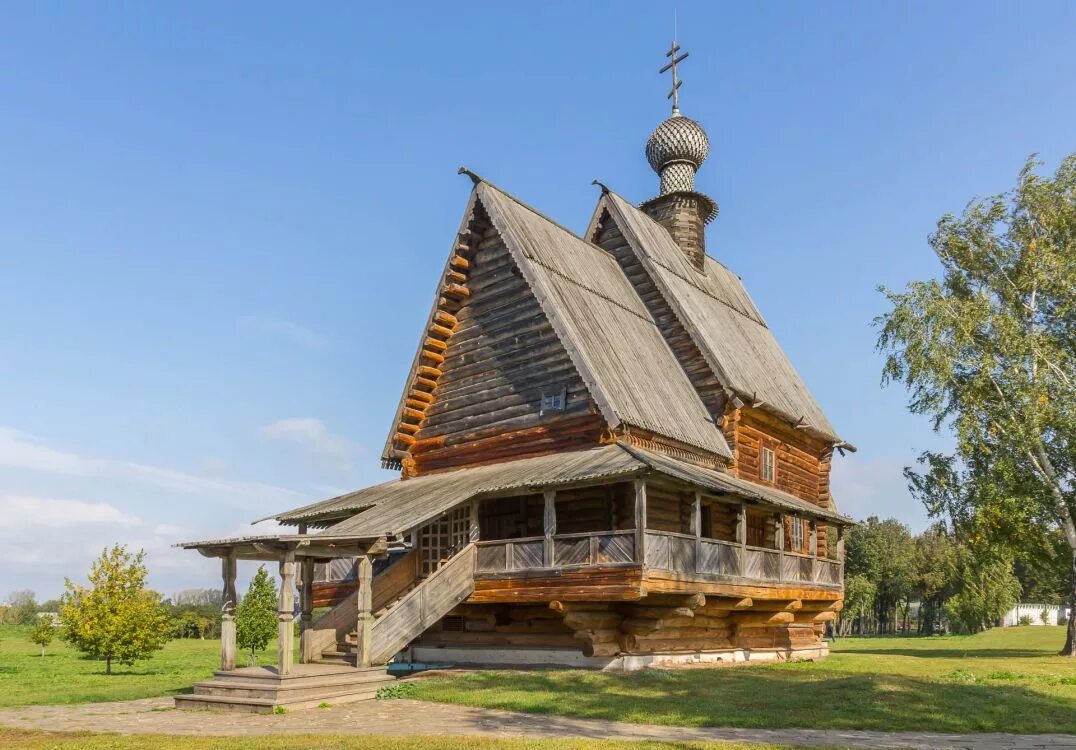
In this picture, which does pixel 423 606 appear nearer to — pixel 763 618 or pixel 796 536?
pixel 763 618

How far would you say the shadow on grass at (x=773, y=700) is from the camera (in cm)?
1365

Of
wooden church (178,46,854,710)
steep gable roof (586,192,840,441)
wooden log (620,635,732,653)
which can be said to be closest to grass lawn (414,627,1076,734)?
wooden log (620,635,732,653)

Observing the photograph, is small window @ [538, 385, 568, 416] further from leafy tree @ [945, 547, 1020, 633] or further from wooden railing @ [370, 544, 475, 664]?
leafy tree @ [945, 547, 1020, 633]

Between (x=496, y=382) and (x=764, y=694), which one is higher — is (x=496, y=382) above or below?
above

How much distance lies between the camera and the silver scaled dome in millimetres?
37250

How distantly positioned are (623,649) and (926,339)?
17764 millimetres

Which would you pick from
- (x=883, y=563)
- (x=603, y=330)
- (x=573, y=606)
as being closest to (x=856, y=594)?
(x=883, y=563)

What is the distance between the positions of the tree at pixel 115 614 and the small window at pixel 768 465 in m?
18.2

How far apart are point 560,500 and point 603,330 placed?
4.90 meters

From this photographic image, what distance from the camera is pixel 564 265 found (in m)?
27.5

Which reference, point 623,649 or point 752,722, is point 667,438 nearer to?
point 623,649

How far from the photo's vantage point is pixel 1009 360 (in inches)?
1277

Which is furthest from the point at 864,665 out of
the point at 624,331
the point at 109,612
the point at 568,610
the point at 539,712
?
the point at 109,612

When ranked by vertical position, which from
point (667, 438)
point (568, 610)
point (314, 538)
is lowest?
point (568, 610)
